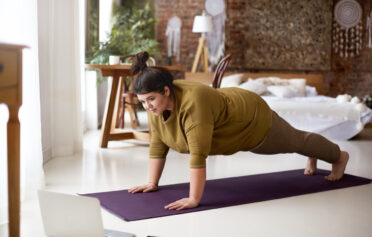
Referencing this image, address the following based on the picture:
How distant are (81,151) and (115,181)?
1.18 metres

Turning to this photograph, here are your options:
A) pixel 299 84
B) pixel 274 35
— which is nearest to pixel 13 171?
pixel 299 84

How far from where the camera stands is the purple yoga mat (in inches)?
103

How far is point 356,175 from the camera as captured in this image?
12.0 ft

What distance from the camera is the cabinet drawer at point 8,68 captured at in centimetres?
157

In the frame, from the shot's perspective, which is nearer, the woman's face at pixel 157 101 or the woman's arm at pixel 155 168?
the woman's face at pixel 157 101

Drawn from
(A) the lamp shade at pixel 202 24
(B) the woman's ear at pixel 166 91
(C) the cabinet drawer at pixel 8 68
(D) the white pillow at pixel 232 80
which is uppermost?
(A) the lamp shade at pixel 202 24

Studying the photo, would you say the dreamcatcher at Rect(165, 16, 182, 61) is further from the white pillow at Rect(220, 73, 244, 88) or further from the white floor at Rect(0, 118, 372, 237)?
the white floor at Rect(0, 118, 372, 237)

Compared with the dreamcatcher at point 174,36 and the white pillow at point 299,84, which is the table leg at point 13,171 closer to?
the white pillow at point 299,84

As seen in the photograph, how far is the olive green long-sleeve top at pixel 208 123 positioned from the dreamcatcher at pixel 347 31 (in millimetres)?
6417

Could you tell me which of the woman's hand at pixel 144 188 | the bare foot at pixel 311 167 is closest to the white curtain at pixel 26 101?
the woman's hand at pixel 144 188

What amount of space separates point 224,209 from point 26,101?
1.27 metres

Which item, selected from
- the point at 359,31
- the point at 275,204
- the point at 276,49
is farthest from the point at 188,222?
the point at 359,31

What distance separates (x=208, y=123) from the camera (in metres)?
2.58

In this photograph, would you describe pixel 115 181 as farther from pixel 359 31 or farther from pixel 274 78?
pixel 359 31
